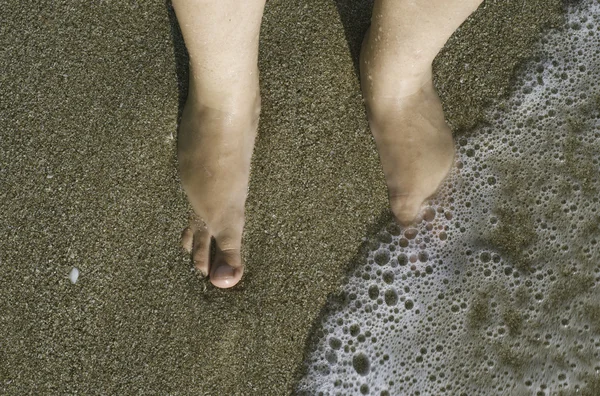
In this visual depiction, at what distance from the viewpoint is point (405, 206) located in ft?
5.36

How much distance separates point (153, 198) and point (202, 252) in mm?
233

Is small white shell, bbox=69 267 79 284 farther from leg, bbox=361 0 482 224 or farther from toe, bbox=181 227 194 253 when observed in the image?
leg, bbox=361 0 482 224

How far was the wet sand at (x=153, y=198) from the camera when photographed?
5.03ft

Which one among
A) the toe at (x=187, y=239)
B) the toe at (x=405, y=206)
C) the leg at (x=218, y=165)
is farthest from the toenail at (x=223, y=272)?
the toe at (x=405, y=206)

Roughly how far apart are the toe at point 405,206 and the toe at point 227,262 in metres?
0.51

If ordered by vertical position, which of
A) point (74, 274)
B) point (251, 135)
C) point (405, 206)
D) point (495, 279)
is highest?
point (251, 135)

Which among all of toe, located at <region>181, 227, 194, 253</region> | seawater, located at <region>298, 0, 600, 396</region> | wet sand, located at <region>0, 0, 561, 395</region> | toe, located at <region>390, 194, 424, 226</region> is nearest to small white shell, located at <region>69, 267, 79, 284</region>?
wet sand, located at <region>0, 0, 561, 395</region>

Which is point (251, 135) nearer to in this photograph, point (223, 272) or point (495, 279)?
point (223, 272)

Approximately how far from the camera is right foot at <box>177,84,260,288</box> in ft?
5.03

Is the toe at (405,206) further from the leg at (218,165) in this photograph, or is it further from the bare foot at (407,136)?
the leg at (218,165)

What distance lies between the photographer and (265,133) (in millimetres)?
1632

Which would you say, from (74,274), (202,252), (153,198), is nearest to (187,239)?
(202,252)

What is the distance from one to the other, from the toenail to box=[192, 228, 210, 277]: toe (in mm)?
49

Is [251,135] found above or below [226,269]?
above
